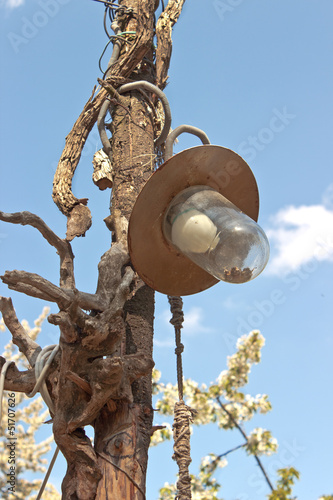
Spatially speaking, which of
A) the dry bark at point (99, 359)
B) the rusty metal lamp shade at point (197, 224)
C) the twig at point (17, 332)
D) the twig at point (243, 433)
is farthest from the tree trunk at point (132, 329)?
the twig at point (243, 433)

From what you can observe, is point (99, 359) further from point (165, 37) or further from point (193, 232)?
→ point (165, 37)

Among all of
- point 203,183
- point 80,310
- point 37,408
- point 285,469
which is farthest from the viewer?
point 37,408

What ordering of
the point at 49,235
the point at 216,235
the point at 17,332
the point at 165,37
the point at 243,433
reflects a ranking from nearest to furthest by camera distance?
1. the point at 216,235
2. the point at 17,332
3. the point at 49,235
4. the point at 165,37
5. the point at 243,433

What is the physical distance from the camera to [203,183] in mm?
1784

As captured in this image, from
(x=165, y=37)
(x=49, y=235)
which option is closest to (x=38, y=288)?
(x=49, y=235)

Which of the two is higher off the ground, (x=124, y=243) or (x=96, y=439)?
(x=124, y=243)

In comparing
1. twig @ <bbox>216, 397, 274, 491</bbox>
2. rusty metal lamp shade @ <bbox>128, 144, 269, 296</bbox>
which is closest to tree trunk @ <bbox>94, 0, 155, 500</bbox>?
rusty metal lamp shade @ <bbox>128, 144, 269, 296</bbox>

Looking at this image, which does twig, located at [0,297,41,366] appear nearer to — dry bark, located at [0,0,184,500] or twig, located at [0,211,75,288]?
dry bark, located at [0,0,184,500]

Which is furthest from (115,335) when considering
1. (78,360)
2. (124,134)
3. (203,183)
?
(124,134)

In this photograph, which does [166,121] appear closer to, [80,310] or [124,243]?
[124,243]

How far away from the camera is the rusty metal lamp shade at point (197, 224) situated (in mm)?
1550

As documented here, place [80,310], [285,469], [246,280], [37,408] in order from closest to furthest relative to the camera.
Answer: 1. [80,310]
2. [246,280]
3. [285,469]
4. [37,408]

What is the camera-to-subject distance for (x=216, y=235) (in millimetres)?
1576

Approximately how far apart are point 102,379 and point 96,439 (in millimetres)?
221
